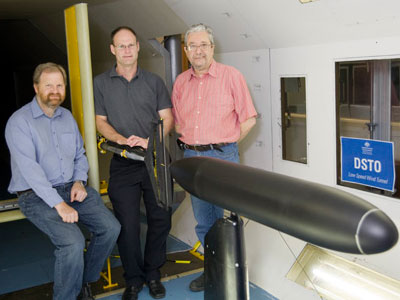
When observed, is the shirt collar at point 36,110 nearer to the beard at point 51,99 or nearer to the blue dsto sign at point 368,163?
the beard at point 51,99

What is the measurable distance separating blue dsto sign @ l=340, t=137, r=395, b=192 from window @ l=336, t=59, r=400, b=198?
0.04 metres

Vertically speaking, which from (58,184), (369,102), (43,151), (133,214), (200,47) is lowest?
(133,214)

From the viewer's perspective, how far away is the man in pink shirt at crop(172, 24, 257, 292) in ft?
9.38

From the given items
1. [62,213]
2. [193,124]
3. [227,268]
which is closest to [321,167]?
[193,124]

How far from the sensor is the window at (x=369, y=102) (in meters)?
2.45

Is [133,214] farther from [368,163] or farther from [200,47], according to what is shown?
[368,163]

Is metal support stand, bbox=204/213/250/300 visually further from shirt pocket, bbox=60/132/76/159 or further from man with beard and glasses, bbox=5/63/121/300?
shirt pocket, bbox=60/132/76/159

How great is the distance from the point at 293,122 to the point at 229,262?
201cm

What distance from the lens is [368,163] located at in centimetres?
251

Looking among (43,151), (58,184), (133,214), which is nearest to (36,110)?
(43,151)

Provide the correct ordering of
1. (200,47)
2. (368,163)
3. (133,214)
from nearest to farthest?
(368,163) < (200,47) < (133,214)

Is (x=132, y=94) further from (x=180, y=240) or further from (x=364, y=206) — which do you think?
(x=364, y=206)

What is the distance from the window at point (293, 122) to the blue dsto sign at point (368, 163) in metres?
0.38

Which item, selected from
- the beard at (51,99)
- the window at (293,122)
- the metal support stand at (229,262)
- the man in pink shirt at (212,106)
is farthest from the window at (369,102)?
the beard at (51,99)
